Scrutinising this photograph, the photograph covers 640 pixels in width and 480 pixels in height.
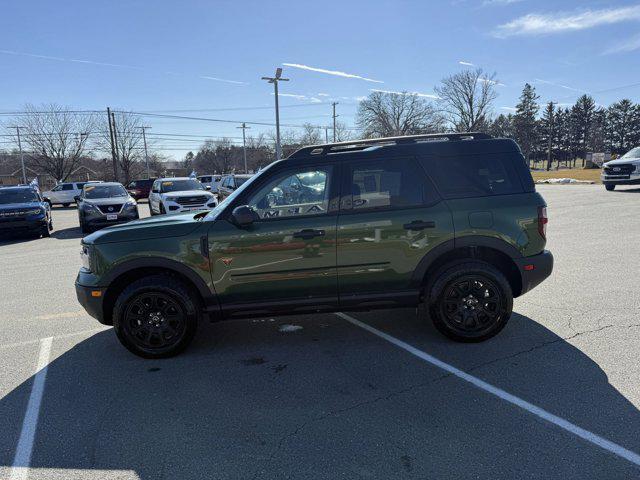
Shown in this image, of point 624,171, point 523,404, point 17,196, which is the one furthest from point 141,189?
point 523,404

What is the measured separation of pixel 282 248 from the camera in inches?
161

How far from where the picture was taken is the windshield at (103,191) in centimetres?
1523

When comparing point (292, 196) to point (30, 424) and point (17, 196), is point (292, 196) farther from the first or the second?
point (17, 196)

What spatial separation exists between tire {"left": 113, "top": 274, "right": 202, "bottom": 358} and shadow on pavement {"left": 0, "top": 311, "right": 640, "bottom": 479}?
15 cm

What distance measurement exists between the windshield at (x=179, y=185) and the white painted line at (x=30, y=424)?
41.5 ft

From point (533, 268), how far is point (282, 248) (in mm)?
2497

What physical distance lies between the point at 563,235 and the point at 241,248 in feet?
29.0

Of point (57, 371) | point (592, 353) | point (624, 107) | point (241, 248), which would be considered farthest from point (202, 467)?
point (624, 107)

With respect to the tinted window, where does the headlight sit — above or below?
below

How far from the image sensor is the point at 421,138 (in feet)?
14.8

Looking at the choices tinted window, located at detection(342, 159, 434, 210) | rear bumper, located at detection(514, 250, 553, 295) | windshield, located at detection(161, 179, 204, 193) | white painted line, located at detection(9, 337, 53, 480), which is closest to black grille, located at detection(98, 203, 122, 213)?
windshield, located at detection(161, 179, 204, 193)

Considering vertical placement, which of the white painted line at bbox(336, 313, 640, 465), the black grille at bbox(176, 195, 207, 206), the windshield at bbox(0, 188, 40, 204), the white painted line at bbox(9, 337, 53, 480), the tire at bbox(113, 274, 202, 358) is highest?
the windshield at bbox(0, 188, 40, 204)

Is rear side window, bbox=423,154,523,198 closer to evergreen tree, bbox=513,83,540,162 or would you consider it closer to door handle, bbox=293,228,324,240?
door handle, bbox=293,228,324,240

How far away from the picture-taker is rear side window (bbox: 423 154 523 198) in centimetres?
431
